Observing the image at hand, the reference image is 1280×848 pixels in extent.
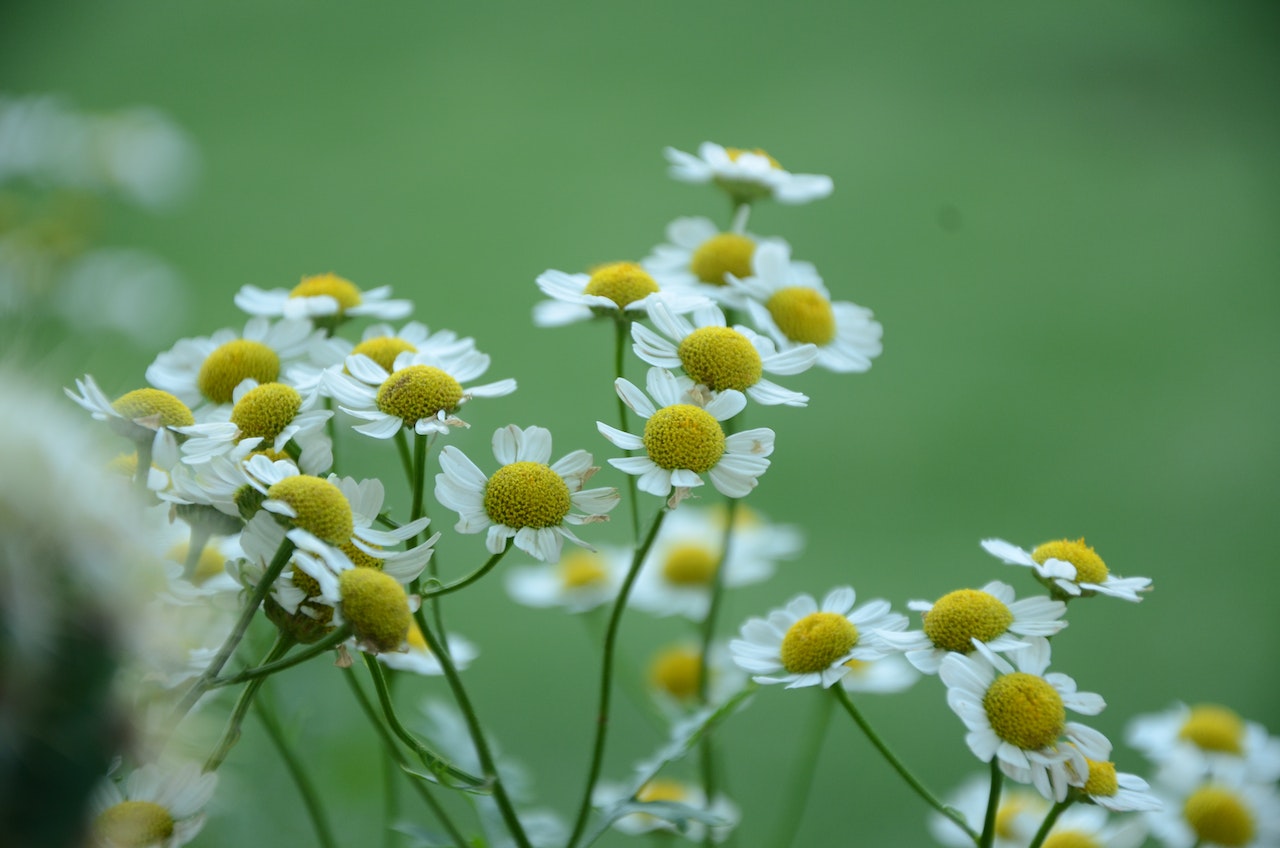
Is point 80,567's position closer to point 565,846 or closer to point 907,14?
point 565,846

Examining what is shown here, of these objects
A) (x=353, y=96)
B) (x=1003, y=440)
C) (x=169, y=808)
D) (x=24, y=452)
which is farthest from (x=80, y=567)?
(x=353, y=96)

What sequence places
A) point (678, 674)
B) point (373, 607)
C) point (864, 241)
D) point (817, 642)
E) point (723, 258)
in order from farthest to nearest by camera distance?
point (864, 241)
point (678, 674)
point (723, 258)
point (817, 642)
point (373, 607)

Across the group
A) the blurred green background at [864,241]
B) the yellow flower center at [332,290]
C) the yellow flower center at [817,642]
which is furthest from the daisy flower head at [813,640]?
the blurred green background at [864,241]

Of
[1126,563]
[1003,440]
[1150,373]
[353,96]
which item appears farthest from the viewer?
[353,96]

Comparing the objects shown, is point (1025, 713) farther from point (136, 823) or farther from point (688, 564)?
point (688, 564)

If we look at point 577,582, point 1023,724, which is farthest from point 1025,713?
point 577,582

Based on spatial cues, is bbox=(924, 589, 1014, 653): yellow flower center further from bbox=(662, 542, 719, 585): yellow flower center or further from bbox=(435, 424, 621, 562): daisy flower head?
bbox=(662, 542, 719, 585): yellow flower center
